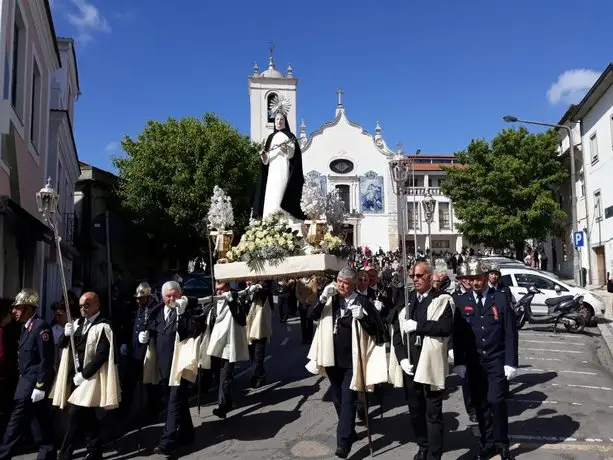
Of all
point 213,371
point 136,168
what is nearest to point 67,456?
point 213,371

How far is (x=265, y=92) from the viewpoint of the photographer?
50.4 meters

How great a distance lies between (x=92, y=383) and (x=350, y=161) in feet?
147

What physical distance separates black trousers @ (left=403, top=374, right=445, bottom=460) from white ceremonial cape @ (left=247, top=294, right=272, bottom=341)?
3.58m

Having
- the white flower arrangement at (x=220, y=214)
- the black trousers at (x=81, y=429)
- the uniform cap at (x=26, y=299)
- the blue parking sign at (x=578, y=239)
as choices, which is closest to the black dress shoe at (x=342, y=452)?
the black trousers at (x=81, y=429)

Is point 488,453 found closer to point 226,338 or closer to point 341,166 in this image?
point 226,338

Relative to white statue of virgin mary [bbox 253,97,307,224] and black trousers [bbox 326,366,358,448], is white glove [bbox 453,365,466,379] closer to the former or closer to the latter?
black trousers [bbox 326,366,358,448]

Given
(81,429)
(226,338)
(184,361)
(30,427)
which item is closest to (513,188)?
(226,338)

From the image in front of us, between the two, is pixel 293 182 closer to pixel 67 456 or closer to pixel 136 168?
pixel 67 456

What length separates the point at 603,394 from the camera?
8211mm

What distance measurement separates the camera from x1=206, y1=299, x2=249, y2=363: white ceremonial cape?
7441mm

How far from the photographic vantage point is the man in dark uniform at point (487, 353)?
17.9 ft

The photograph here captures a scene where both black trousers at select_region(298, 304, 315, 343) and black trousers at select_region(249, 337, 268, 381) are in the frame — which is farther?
black trousers at select_region(298, 304, 315, 343)

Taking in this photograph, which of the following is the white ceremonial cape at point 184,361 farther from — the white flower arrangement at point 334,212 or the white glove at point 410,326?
the white flower arrangement at point 334,212

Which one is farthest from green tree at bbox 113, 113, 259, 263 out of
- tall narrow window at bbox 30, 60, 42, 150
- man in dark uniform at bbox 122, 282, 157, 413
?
man in dark uniform at bbox 122, 282, 157, 413
